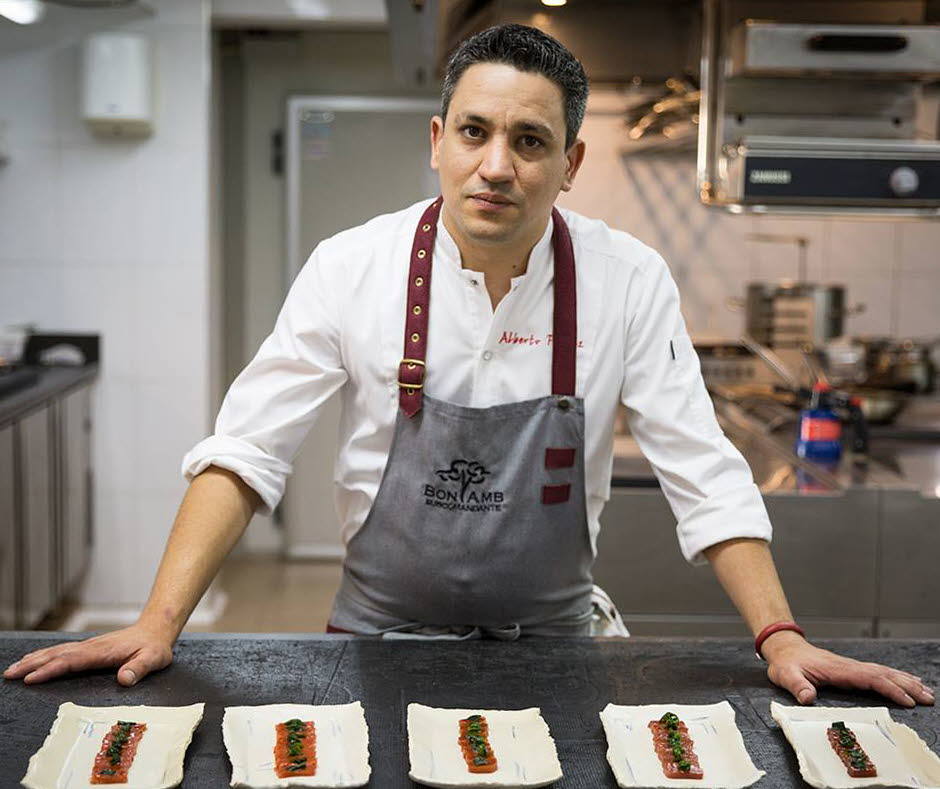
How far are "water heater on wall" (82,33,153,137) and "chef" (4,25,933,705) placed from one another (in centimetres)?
241

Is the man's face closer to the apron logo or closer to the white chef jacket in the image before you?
the white chef jacket

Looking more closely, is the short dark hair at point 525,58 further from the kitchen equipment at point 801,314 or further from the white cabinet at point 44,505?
the kitchen equipment at point 801,314

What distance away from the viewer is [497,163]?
4.98 feet

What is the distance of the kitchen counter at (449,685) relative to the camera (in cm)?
121

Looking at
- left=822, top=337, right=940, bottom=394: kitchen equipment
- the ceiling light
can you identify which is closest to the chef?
left=822, top=337, right=940, bottom=394: kitchen equipment

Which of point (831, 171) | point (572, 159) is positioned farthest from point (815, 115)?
point (572, 159)

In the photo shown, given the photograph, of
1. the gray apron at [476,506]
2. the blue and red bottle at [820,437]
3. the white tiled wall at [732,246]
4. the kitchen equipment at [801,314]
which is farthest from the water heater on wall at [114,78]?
the gray apron at [476,506]

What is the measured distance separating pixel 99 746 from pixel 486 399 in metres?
0.74

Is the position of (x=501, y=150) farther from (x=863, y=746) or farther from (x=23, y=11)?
(x=23, y=11)

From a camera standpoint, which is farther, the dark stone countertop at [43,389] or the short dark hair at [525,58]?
the dark stone countertop at [43,389]

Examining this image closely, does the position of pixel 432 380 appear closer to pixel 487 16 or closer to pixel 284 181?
pixel 487 16

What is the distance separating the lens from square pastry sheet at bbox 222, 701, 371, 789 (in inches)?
44.8

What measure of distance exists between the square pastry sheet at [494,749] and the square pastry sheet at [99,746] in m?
0.23

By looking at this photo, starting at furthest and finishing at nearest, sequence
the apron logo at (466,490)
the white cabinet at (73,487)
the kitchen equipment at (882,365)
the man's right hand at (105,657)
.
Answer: the white cabinet at (73,487), the kitchen equipment at (882,365), the apron logo at (466,490), the man's right hand at (105,657)
